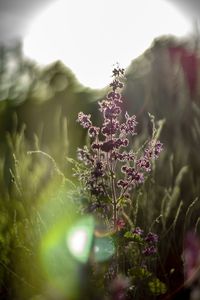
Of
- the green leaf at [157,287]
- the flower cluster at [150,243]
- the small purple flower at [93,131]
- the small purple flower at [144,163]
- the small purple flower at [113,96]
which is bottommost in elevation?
the green leaf at [157,287]

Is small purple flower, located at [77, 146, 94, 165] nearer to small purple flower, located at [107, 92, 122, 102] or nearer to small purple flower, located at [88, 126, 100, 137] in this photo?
small purple flower, located at [88, 126, 100, 137]

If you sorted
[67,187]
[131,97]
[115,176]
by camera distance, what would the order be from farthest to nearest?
1. [131,97]
2. [67,187]
3. [115,176]

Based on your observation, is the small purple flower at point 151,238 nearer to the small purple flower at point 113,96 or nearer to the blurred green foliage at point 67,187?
the blurred green foliage at point 67,187

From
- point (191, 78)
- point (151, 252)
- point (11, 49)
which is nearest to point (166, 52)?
point (191, 78)

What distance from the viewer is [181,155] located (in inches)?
129

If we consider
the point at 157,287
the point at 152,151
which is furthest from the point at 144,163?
the point at 157,287

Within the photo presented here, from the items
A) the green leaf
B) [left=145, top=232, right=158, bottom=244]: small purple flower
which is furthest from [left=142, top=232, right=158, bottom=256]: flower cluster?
the green leaf

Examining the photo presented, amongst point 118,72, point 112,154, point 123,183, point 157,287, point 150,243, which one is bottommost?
point 157,287

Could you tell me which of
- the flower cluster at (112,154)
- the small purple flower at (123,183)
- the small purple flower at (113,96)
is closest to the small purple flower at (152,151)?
the flower cluster at (112,154)

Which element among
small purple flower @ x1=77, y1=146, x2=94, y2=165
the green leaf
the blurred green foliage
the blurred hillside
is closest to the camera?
the green leaf

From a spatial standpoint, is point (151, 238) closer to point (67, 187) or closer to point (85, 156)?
point (85, 156)

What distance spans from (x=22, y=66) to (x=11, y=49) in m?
1.09

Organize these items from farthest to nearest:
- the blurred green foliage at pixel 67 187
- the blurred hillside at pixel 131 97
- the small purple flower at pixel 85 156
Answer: the blurred hillside at pixel 131 97
the blurred green foliage at pixel 67 187
the small purple flower at pixel 85 156

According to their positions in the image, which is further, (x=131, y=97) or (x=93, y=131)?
(x=131, y=97)
